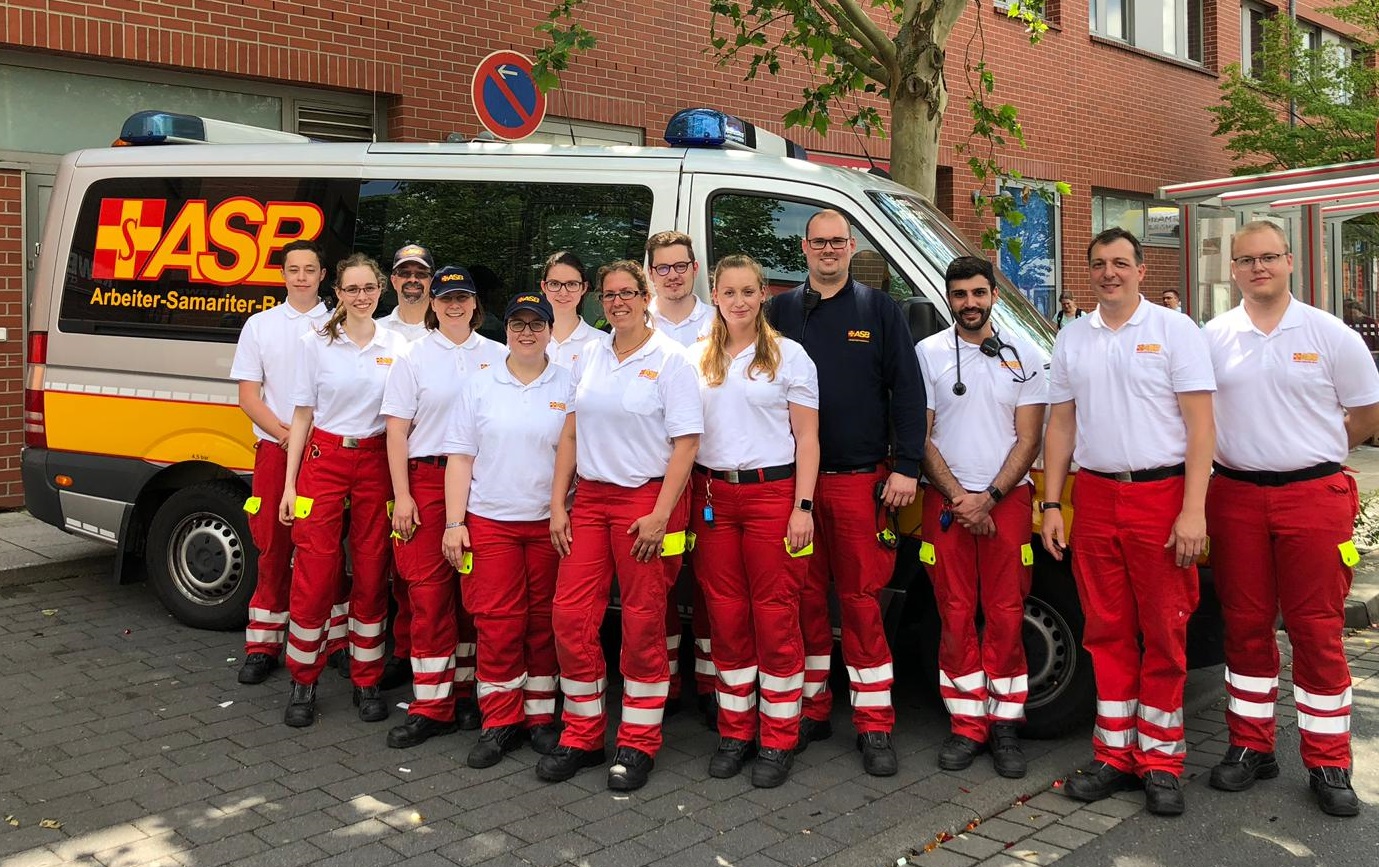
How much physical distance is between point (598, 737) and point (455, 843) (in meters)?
0.83

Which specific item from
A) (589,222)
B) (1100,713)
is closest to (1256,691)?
(1100,713)

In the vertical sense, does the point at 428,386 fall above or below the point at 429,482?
above

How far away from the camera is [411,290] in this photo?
5.68 meters

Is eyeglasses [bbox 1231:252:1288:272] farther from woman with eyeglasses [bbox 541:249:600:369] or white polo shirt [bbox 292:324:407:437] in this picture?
white polo shirt [bbox 292:324:407:437]

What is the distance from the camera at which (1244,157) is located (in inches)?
789

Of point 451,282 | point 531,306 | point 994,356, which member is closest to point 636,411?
point 531,306

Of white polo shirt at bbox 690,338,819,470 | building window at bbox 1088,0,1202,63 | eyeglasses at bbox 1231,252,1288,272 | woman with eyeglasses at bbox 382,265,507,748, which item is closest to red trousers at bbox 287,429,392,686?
woman with eyeglasses at bbox 382,265,507,748

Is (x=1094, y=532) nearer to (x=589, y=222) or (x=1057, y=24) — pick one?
(x=589, y=222)

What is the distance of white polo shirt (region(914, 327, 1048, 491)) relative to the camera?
4805 mm

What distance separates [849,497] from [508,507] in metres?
1.26

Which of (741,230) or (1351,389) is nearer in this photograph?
(1351,389)

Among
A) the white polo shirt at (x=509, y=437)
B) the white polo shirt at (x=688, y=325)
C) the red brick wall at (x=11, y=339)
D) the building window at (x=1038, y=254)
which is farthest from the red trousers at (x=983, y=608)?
the building window at (x=1038, y=254)

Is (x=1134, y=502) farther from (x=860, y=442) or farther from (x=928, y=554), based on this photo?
(x=860, y=442)

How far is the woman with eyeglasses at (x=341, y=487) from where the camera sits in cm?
534
